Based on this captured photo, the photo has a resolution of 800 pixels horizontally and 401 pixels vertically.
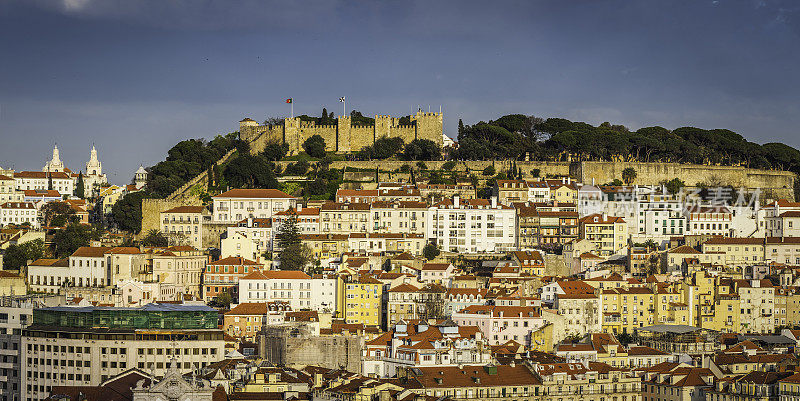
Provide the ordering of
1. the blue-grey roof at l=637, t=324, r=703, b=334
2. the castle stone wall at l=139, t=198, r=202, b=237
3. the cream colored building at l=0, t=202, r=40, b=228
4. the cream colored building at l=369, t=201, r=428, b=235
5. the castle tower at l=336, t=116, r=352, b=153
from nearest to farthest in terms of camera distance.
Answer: the blue-grey roof at l=637, t=324, r=703, b=334, the cream colored building at l=369, t=201, r=428, b=235, the castle stone wall at l=139, t=198, r=202, b=237, the cream colored building at l=0, t=202, r=40, b=228, the castle tower at l=336, t=116, r=352, b=153

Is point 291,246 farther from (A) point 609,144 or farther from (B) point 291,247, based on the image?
(A) point 609,144

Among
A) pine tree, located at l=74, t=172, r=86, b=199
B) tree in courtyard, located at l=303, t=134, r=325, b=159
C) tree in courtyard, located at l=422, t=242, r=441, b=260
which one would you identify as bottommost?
tree in courtyard, located at l=422, t=242, r=441, b=260

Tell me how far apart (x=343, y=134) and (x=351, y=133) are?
0.59 metres

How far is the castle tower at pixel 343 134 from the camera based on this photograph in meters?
92.6

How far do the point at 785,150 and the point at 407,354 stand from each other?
176 ft

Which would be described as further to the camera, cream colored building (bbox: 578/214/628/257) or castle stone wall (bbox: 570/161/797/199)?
castle stone wall (bbox: 570/161/797/199)

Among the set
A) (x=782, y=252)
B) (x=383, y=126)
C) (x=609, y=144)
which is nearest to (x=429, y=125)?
(x=383, y=126)

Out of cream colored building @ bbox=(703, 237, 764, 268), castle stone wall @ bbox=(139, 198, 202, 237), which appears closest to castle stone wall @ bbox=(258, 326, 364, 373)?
cream colored building @ bbox=(703, 237, 764, 268)

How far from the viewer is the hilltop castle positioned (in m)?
92.2

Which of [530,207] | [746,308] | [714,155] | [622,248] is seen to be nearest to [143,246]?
[530,207]

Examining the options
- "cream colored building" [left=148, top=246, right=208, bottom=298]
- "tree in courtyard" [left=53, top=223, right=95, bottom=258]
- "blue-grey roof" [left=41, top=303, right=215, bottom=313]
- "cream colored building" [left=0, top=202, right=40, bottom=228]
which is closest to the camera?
"blue-grey roof" [left=41, top=303, right=215, bottom=313]

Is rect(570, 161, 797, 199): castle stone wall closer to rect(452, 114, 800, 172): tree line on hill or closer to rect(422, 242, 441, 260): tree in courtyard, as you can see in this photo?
rect(452, 114, 800, 172): tree line on hill

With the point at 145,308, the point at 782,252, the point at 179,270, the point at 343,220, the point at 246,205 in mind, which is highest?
the point at 246,205

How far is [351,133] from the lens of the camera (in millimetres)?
93062
